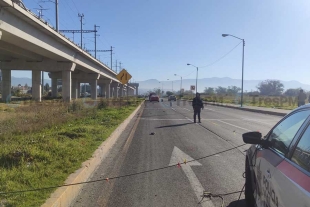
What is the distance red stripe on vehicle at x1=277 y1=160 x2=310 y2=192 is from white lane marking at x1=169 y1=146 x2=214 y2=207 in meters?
2.37

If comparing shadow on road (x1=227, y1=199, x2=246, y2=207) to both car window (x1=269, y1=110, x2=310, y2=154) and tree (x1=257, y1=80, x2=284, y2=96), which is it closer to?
car window (x1=269, y1=110, x2=310, y2=154)

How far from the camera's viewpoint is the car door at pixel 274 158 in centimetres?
307

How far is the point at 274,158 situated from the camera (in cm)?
339

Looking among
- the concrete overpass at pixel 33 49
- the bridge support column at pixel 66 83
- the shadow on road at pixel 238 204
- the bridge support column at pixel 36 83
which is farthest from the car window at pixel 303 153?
the bridge support column at pixel 36 83

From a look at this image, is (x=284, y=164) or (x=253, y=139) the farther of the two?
(x=253, y=139)

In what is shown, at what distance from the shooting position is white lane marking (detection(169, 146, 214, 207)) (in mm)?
5504

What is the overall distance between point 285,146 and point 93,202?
10.4ft

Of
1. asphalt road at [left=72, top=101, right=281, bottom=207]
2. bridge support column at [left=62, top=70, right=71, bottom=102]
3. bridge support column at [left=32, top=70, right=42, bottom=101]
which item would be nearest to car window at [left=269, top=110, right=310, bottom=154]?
asphalt road at [left=72, top=101, right=281, bottom=207]

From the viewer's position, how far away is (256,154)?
4.29 m

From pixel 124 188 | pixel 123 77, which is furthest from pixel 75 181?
pixel 123 77

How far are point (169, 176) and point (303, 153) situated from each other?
4.33m

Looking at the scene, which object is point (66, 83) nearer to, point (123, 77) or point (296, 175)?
point (123, 77)

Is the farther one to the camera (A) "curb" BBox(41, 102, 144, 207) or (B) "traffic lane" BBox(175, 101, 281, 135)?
(B) "traffic lane" BBox(175, 101, 281, 135)

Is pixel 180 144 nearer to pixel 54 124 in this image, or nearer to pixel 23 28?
pixel 54 124
